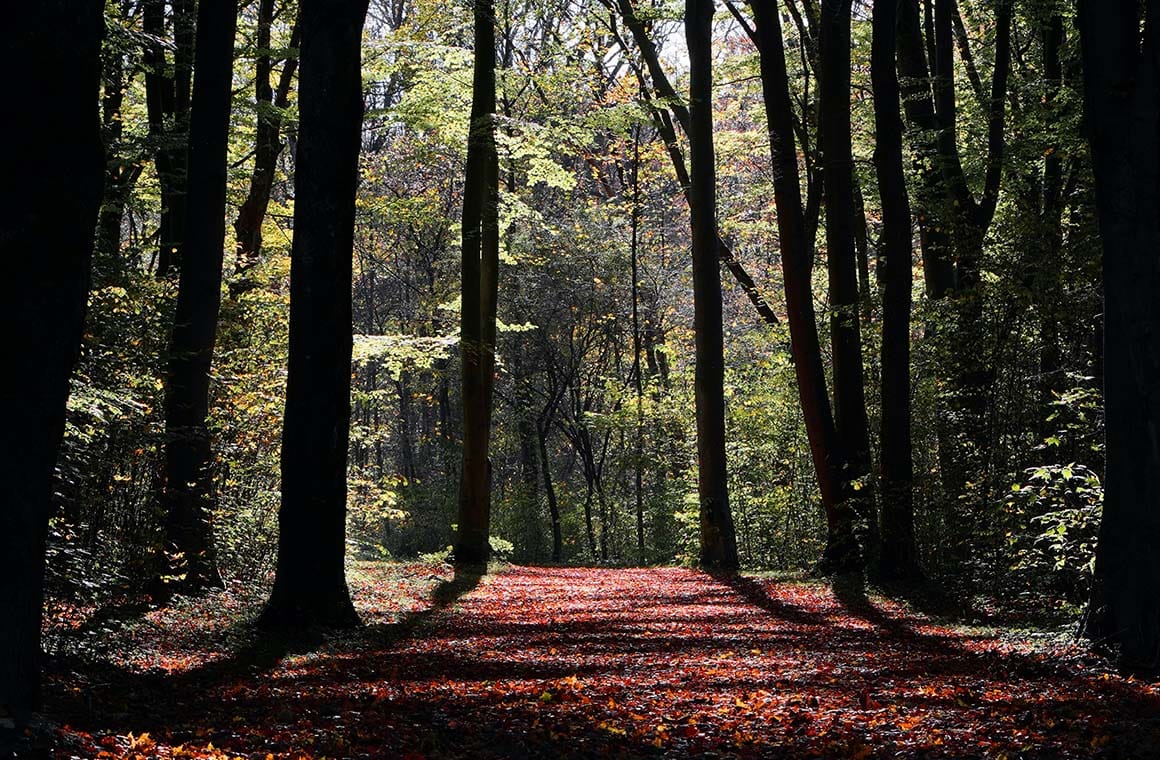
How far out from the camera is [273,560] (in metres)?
13.3

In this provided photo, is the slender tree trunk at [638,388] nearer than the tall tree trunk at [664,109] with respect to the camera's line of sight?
No

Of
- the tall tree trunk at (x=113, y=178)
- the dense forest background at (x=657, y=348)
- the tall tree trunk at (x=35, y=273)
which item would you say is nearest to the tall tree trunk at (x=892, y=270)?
the dense forest background at (x=657, y=348)

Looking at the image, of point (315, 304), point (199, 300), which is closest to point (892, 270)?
point (315, 304)

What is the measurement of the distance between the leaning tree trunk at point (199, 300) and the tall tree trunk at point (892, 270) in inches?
287

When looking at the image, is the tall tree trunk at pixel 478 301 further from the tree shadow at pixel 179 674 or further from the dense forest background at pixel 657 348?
the tree shadow at pixel 179 674

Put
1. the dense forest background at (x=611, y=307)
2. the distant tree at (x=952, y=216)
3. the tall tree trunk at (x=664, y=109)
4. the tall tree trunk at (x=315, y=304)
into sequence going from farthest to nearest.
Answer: the tall tree trunk at (x=664, y=109) → the distant tree at (x=952, y=216) → the dense forest background at (x=611, y=307) → the tall tree trunk at (x=315, y=304)

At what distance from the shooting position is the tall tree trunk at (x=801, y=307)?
14133 mm

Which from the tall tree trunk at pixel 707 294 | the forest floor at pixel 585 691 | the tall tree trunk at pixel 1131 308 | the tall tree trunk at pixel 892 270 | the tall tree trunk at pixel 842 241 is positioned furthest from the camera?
the tall tree trunk at pixel 707 294

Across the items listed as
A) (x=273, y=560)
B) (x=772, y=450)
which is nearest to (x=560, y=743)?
(x=273, y=560)

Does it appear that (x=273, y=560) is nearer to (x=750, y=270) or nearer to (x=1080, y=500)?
(x=1080, y=500)

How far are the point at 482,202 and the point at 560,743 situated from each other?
1294 cm

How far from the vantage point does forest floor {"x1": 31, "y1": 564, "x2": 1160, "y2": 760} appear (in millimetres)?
4879

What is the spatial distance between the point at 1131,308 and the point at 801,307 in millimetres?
8057

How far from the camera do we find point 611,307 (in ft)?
95.2
